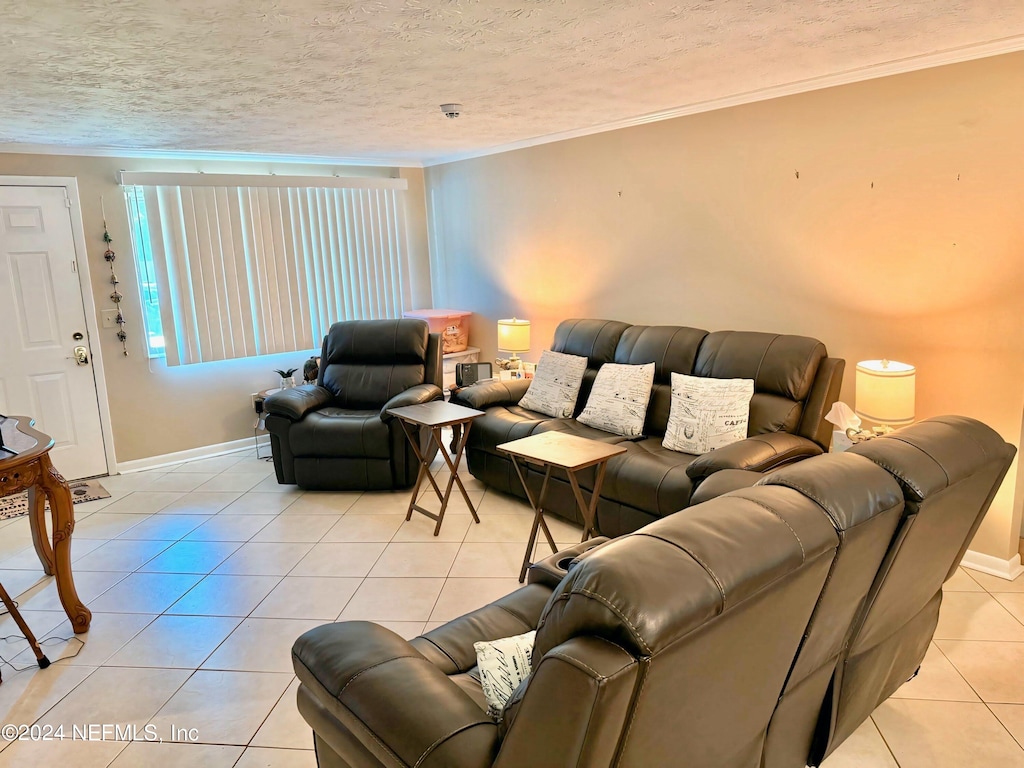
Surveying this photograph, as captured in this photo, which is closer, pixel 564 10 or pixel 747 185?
pixel 564 10

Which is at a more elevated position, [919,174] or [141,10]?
[141,10]

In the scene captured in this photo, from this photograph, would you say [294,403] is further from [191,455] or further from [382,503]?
[191,455]

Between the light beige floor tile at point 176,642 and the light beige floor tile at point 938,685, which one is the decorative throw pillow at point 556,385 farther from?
the light beige floor tile at point 938,685

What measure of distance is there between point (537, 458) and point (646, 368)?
1.27 m

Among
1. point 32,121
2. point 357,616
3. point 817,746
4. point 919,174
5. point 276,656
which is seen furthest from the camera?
point 32,121

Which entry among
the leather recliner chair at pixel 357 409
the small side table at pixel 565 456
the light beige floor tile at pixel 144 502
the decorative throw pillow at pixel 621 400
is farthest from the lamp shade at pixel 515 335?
the light beige floor tile at pixel 144 502

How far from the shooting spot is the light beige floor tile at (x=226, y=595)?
3021 mm

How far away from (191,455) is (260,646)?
302 cm

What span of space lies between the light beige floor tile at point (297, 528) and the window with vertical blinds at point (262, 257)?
74.2 inches

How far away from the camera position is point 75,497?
450 centimetres

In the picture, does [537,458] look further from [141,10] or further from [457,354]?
[457,354]

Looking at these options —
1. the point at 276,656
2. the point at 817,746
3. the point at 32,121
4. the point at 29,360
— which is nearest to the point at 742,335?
the point at 817,746

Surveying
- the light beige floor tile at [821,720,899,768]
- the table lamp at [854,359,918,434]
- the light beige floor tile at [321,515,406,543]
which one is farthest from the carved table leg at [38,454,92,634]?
the table lamp at [854,359,918,434]

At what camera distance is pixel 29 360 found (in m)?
4.57
